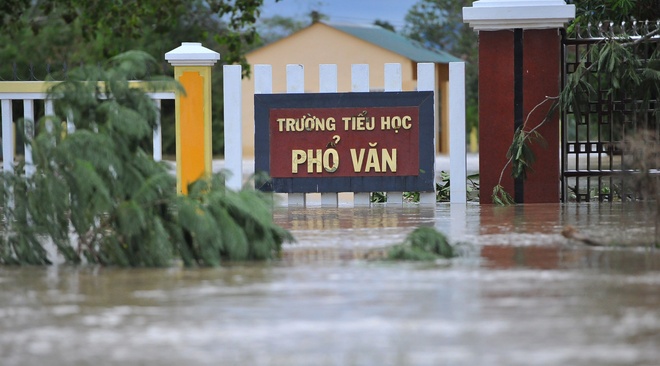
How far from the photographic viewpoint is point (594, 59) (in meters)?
13.1

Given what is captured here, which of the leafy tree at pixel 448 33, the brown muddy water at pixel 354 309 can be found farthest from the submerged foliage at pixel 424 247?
the leafy tree at pixel 448 33

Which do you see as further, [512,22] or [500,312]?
[512,22]

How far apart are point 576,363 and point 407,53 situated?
152 feet

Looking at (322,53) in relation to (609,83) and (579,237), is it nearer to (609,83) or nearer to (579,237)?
(609,83)

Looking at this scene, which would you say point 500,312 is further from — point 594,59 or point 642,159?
point 594,59

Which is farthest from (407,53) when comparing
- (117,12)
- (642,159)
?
(642,159)

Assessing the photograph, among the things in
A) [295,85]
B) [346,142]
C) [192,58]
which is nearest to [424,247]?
[346,142]

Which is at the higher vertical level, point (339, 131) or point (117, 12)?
point (117, 12)

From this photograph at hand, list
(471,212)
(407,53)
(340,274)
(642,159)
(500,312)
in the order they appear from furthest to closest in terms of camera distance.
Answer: (407,53) → (471,212) → (642,159) → (340,274) → (500,312)

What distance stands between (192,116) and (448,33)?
141 feet

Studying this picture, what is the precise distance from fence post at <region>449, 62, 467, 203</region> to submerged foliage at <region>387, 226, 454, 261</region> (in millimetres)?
5099

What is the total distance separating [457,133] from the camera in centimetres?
1353

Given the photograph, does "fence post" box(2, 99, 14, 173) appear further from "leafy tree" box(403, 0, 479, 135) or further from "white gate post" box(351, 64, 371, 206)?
"leafy tree" box(403, 0, 479, 135)

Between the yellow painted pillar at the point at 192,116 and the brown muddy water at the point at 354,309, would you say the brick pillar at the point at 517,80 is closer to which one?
the yellow painted pillar at the point at 192,116
